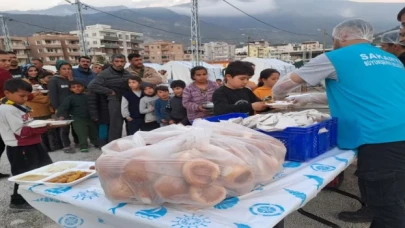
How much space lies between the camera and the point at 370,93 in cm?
144

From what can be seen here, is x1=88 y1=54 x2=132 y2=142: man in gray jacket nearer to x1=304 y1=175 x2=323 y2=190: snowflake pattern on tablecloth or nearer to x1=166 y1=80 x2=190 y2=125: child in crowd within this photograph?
x1=166 y1=80 x2=190 y2=125: child in crowd

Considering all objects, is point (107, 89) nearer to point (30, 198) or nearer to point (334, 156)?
point (30, 198)

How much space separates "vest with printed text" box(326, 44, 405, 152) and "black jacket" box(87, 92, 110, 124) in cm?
377

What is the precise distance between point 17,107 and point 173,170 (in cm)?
228

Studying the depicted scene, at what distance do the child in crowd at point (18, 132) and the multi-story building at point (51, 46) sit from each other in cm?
5949

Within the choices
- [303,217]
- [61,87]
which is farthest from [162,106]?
[303,217]

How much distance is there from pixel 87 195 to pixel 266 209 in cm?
79

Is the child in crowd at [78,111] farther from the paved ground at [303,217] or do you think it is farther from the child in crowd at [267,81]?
the child in crowd at [267,81]

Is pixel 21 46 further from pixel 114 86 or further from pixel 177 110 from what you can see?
pixel 177 110

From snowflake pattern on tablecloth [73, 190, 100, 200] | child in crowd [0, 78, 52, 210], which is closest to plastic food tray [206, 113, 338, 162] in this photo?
snowflake pattern on tablecloth [73, 190, 100, 200]

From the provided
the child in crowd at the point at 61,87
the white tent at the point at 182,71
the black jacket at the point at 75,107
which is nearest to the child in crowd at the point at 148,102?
the black jacket at the point at 75,107

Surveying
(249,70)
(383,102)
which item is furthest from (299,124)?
(249,70)

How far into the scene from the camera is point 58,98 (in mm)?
4520

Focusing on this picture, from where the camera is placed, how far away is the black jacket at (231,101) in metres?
2.10
